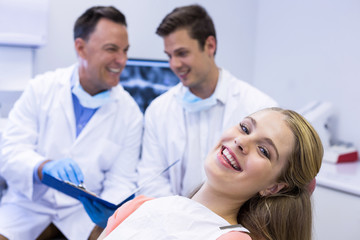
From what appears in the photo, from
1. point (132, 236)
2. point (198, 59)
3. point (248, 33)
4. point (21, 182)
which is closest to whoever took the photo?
point (132, 236)

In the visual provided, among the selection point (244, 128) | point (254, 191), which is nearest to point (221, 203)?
point (254, 191)

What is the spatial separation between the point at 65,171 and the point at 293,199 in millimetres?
870

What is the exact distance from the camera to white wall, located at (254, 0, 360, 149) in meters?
2.26

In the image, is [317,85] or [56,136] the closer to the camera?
[56,136]

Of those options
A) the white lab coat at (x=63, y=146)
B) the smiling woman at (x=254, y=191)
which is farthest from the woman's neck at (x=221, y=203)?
the white lab coat at (x=63, y=146)

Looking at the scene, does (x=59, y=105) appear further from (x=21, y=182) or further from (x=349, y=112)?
(x=349, y=112)

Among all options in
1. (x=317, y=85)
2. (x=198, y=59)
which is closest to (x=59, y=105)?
(x=198, y=59)

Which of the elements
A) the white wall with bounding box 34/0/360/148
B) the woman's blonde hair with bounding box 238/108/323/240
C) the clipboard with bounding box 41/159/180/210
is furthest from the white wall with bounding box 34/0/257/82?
the woman's blonde hair with bounding box 238/108/323/240

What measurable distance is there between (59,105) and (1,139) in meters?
0.30

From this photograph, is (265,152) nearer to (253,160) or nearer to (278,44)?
(253,160)

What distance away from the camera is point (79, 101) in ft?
5.85

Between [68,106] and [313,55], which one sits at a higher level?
[313,55]

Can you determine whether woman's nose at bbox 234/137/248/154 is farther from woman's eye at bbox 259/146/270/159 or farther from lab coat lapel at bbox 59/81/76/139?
lab coat lapel at bbox 59/81/76/139

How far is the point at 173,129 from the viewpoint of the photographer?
1805 mm
